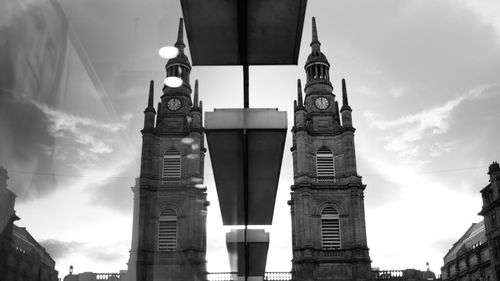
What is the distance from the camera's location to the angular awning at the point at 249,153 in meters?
1.87

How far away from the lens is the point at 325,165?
3816 cm

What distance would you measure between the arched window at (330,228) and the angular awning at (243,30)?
3483 centimetres

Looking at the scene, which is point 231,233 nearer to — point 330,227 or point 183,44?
point 183,44

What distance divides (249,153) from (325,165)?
3648cm

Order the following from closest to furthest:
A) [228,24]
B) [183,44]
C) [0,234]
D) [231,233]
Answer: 1. [0,234]
2. [228,24]
3. [183,44]
4. [231,233]

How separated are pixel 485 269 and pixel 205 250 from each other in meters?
36.5

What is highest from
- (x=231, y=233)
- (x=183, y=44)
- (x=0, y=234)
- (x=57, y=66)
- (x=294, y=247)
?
(x=294, y=247)

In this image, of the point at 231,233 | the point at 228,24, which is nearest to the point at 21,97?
the point at 228,24

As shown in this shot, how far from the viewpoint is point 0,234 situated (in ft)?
4.25

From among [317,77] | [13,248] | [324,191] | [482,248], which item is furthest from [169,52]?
[482,248]

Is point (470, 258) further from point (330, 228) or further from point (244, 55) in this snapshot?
point (244, 55)

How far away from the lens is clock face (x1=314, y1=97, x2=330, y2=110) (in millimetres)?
39688

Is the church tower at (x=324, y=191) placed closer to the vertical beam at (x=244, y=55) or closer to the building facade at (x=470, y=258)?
the building facade at (x=470, y=258)

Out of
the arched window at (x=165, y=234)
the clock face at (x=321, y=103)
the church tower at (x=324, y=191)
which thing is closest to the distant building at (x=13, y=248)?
the arched window at (x=165, y=234)
